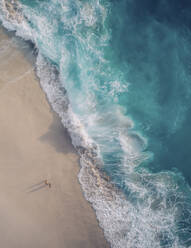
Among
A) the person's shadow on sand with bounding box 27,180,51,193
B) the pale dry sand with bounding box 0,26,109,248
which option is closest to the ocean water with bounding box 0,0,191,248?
the pale dry sand with bounding box 0,26,109,248

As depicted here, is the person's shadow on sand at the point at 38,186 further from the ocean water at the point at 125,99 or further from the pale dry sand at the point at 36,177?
the ocean water at the point at 125,99

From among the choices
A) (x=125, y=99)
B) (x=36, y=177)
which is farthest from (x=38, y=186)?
(x=125, y=99)

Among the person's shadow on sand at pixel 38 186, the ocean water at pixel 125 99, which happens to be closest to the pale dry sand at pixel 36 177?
the person's shadow on sand at pixel 38 186

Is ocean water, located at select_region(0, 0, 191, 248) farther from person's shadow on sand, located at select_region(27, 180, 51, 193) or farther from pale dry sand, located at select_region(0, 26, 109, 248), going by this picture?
person's shadow on sand, located at select_region(27, 180, 51, 193)

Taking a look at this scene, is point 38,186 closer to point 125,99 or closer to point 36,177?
point 36,177

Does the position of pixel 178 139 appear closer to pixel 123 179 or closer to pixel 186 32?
pixel 123 179

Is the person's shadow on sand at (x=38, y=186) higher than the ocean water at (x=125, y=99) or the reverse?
the reverse
